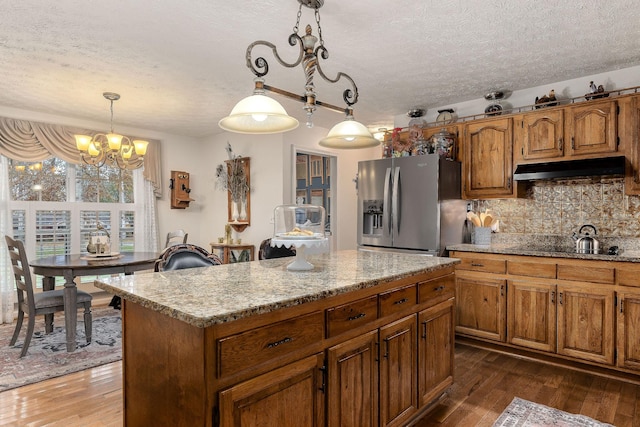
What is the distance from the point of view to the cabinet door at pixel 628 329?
9.07 ft

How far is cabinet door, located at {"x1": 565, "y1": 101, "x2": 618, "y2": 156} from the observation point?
3103mm

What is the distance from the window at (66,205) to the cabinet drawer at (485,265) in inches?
177

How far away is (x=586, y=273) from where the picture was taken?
9.70 ft

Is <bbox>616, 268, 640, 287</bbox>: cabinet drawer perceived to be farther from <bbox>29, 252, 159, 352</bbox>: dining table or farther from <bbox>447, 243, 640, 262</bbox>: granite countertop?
<bbox>29, 252, 159, 352</bbox>: dining table

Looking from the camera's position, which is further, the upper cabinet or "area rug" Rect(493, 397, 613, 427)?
the upper cabinet

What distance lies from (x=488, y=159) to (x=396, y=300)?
2.41m

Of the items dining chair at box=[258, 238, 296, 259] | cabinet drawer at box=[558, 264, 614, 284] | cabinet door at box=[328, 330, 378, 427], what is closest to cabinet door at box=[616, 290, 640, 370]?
cabinet drawer at box=[558, 264, 614, 284]

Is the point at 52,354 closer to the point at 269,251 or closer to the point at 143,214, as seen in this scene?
the point at 269,251

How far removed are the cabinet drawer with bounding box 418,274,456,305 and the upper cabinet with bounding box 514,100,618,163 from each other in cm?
179

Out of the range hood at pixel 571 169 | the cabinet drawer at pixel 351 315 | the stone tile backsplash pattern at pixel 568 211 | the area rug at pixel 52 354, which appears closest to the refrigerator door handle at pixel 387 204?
the stone tile backsplash pattern at pixel 568 211

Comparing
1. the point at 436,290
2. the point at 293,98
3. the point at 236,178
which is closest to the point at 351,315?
the point at 436,290

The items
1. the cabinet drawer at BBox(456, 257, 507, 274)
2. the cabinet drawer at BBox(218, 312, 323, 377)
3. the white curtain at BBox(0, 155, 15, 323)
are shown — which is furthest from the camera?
the white curtain at BBox(0, 155, 15, 323)

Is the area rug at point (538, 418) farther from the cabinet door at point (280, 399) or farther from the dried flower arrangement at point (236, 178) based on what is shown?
the dried flower arrangement at point (236, 178)

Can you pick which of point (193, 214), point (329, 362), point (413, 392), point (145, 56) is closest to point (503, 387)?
point (413, 392)
